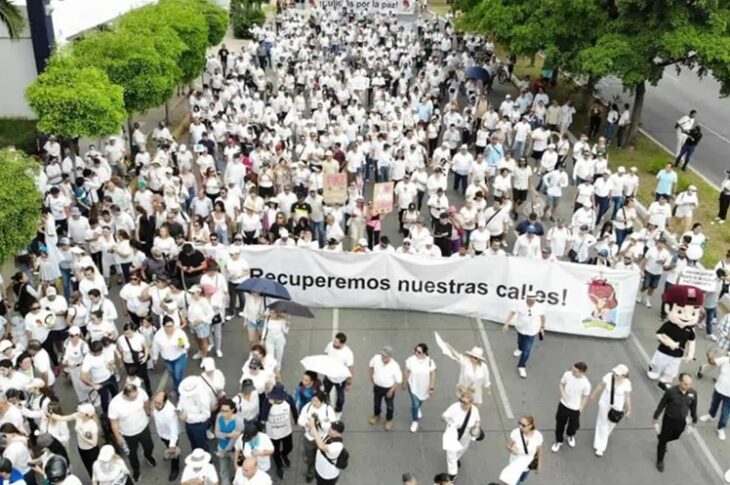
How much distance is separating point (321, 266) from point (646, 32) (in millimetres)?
12512

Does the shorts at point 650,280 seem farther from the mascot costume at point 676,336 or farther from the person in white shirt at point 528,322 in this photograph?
the person in white shirt at point 528,322

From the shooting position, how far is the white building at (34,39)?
734 inches

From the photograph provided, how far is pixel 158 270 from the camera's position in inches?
446

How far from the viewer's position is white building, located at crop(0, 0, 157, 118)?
61.2ft

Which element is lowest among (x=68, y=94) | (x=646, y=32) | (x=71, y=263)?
(x=71, y=263)

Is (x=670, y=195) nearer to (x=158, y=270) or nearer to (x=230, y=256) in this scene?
(x=230, y=256)

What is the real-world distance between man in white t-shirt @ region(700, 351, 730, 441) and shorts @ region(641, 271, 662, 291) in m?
2.83

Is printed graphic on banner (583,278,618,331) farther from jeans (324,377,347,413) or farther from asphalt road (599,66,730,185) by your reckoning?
asphalt road (599,66,730,185)

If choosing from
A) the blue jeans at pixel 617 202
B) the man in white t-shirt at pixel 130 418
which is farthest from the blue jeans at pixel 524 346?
the blue jeans at pixel 617 202

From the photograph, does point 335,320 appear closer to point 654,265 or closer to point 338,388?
point 338,388

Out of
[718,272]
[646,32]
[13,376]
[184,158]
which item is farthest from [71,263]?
Answer: [646,32]

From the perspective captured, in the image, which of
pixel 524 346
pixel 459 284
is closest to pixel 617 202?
pixel 459 284

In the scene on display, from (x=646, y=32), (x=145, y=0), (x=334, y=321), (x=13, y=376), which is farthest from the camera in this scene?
(x=145, y=0)

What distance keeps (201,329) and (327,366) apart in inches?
104
